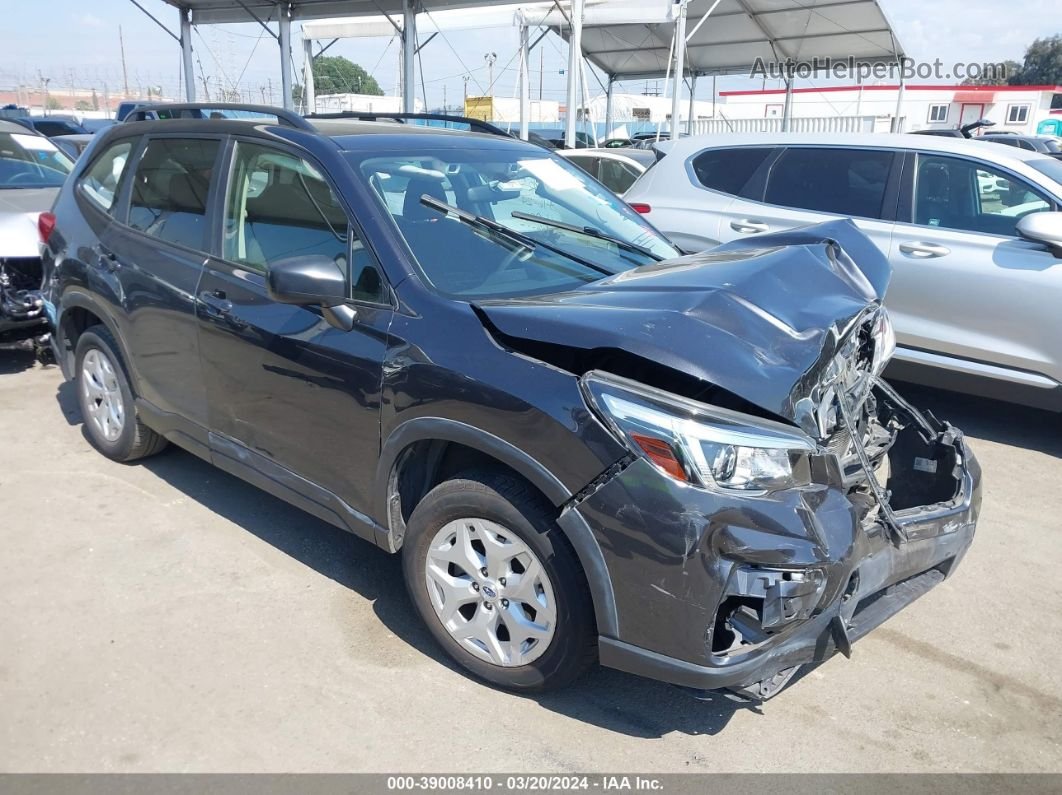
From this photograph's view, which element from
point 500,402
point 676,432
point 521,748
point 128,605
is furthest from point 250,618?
point 676,432

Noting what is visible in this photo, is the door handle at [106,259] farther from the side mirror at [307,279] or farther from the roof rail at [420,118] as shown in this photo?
the side mirror at [307,279]

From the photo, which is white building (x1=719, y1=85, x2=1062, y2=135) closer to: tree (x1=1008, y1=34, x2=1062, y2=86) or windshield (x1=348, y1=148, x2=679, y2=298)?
tree (x1=1008, y1=34, x2=1062, y2=86)

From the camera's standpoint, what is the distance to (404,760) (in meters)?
2.64

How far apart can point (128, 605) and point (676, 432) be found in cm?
242

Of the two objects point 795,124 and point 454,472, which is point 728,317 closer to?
point 454,472

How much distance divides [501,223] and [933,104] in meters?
50.3

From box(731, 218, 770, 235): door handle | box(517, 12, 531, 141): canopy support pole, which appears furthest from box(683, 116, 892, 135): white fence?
box(731, 218, 770, 235): door handle

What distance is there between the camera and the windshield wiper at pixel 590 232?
3641 mm

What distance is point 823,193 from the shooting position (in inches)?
242

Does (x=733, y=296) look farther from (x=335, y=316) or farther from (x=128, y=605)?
(x=128, y=605)

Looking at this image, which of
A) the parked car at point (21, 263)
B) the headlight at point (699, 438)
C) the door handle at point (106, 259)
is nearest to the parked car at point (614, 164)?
the parked car at point (21, 263)

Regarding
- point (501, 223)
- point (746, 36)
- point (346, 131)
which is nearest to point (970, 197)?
point (501, 223)

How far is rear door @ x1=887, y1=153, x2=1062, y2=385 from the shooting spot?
517cm

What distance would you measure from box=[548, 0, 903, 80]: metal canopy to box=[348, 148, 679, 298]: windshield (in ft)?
42.0
